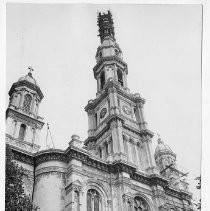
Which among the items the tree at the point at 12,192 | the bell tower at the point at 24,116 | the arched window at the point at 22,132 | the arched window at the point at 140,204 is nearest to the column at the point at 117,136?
the arched window at the point at 140,204

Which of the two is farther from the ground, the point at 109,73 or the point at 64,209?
the point at 109,73

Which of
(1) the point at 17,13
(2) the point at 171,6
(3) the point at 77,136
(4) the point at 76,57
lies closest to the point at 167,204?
(3) the point at 77,136

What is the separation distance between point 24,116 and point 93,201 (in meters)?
12.4

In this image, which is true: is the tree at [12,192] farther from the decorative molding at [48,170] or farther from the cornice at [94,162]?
the cornice at [94,162]

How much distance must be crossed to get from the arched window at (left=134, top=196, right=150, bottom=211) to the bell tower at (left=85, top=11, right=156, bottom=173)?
3.33 metres

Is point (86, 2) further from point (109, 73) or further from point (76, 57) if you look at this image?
point (109, 73)

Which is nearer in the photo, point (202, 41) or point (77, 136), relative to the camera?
point (202, 41)

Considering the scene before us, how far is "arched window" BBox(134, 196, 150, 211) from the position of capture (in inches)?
1171

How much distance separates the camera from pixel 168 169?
51.2 meters

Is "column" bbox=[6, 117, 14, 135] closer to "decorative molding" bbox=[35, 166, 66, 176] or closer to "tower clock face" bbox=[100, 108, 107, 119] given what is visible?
"decorative molding" bbox=[35, 166, 66, 176]

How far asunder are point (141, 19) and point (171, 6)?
226 centimetres

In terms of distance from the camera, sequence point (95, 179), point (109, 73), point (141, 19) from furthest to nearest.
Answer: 1. point (109, 73)
2. point (95, 179)
3. point (141, 19)

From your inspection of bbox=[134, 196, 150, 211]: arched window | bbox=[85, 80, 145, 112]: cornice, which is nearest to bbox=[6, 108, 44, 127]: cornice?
bbox=[85, 80, 145, 112]: cornice

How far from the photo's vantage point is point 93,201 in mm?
27172
